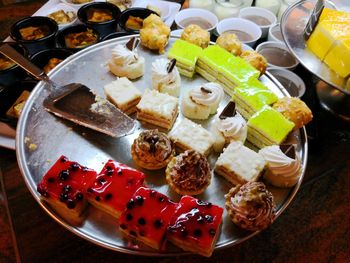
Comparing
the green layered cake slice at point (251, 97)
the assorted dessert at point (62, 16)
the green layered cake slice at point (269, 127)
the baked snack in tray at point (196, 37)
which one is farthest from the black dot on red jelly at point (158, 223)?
the assorted dessert at point (62, 16)

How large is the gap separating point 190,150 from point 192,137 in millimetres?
188

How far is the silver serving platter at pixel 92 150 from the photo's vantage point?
70.9 inches

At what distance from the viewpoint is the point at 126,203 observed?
179 cm

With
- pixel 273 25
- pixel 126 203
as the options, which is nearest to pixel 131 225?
pixel 126 203

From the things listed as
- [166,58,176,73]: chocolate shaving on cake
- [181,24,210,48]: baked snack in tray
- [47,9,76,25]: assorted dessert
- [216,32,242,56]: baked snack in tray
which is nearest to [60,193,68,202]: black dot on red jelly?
[166,58,176,73]: chocolate shaving on cake

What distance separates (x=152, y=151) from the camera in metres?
2.00

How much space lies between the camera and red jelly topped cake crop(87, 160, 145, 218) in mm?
1800

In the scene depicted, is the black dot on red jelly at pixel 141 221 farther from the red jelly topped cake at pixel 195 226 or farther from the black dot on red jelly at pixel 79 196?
the black dot on red jelly at pixel 79 196

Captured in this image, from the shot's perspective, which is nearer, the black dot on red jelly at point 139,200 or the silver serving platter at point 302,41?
the black dot on red jelly at point 139,200

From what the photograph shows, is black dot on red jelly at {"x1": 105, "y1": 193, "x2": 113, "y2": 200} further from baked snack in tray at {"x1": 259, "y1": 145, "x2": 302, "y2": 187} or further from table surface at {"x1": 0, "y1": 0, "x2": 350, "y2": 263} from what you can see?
baked snack in tray at {"x1": 259, "y1": 145, "x2": 302, "y2": 187}

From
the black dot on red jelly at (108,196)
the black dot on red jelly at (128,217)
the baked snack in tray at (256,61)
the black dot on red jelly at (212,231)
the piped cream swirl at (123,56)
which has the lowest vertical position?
the black dot on red jelly at (108,196)

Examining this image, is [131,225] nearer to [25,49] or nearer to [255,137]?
[255,137]

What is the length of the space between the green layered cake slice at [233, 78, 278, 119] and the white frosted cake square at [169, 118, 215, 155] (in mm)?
368

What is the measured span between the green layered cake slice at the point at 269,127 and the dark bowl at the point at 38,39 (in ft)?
6.54
